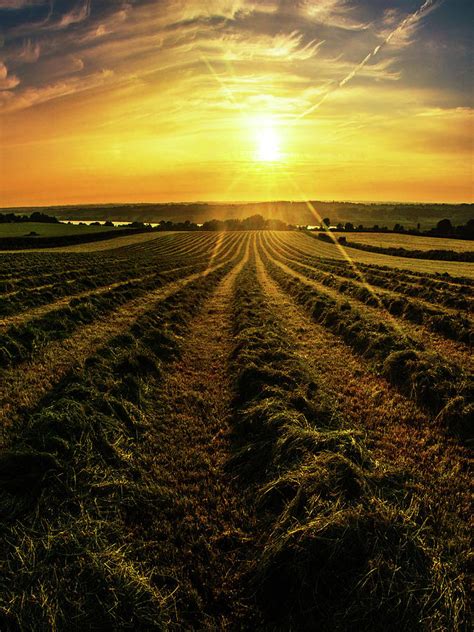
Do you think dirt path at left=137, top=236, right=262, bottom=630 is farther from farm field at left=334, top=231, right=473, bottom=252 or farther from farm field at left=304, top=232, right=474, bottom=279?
farm field at left=334, top=231, right=473, bottom=252

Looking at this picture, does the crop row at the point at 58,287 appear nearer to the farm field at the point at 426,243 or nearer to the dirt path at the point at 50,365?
the dirt path at the point at 50,365

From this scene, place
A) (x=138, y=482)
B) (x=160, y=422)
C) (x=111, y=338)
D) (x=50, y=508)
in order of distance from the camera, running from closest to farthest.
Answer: (x=50, y=508) < (x=138, y=482) < (x=160, y=422) < (x=111, y=338)

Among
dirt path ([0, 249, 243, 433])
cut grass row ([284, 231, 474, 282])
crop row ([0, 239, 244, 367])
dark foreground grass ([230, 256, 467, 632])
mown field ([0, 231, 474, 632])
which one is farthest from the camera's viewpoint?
cut grass row ([284, 231, 474, 282])

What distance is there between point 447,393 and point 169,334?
8386 mm

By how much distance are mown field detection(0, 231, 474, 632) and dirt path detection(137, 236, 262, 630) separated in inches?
0.8

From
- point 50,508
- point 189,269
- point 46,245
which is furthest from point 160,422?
point 46,245

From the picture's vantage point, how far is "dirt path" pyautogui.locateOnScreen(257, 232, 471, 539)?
4637 mm

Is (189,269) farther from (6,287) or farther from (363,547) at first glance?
(363,547)

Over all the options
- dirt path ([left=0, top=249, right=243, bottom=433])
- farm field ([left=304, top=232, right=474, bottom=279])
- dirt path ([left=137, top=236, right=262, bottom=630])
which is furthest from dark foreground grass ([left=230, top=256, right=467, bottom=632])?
farm field ([left=304, top=232, right=474, bottom=279])

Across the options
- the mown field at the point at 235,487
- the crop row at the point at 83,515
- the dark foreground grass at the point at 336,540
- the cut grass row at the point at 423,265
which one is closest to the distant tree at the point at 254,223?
the cut grass row at the point at 423,265

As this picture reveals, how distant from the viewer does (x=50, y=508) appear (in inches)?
162

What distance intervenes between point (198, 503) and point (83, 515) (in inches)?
55.9

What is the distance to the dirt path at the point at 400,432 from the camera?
4637mm

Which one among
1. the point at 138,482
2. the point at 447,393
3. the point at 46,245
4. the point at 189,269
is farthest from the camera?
the point at 46,245
